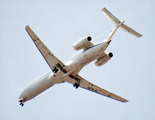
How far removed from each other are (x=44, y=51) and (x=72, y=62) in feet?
10.9

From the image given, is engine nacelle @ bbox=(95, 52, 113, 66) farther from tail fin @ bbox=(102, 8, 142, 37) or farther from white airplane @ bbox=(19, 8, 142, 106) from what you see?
tail fin @ bbox=(102, 8, 142, 37)

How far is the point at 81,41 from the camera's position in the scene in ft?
88.1

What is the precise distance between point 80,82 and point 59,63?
497cm

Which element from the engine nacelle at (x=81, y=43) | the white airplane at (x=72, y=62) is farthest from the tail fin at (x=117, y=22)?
the engine nacelle at (x=81, y=43)

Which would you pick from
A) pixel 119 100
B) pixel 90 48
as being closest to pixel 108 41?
pixel 90 48

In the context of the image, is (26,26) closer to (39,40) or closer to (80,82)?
(39,40)

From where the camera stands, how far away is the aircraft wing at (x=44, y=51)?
25.4 metres

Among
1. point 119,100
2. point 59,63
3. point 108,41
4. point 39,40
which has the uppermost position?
point 39,40

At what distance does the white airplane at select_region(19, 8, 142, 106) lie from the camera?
87.7 feet

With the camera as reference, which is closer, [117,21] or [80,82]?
[117,21]

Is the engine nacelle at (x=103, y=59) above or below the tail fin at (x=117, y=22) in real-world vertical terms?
below

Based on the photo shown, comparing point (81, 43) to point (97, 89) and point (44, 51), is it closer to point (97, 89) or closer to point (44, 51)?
point (44, 51)

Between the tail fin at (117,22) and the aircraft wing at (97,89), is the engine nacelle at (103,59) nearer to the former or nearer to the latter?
the tail fin at (117,22)

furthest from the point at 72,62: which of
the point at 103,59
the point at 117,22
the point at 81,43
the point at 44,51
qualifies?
the point at 117,22
